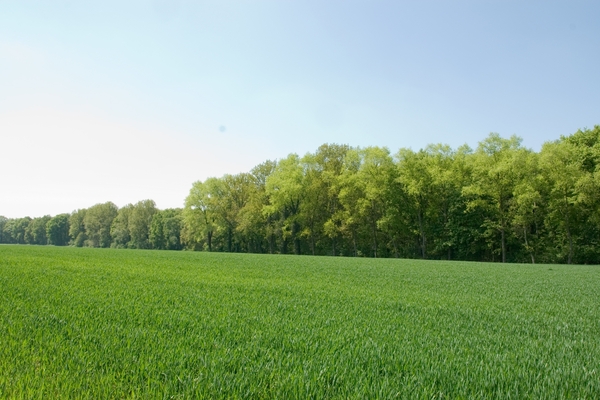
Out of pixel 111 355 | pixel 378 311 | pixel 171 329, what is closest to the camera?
pixel 111 355

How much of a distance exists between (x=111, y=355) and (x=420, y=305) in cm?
786

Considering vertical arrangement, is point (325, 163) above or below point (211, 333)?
above

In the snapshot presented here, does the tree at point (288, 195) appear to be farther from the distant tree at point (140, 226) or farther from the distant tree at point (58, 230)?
the distant tree at point (58, 230)

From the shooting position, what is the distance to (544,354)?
18.7ft

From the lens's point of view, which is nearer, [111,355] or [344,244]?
[111,355]

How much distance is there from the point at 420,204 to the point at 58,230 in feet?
496

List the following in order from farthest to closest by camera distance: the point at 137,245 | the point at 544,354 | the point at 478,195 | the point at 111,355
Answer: the point at 137,245
the point at 478,195
the point at 544,354
the point at 111,355

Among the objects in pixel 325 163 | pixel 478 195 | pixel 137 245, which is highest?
pixel 325 163

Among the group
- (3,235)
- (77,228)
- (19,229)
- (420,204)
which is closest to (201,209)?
(420,204)

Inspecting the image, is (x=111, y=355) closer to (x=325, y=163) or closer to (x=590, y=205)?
(x=590, y=205)

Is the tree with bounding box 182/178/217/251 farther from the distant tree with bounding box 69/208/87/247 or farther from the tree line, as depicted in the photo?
the distant tree with bounding box 69/208/87/247

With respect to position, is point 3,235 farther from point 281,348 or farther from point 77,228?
point 281,348

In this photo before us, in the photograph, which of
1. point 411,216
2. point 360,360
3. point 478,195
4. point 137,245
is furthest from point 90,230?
point 360,360

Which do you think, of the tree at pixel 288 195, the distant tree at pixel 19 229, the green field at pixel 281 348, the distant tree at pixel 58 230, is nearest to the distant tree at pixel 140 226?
the distant tree at pixel 58 230
